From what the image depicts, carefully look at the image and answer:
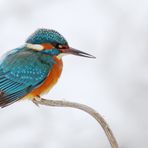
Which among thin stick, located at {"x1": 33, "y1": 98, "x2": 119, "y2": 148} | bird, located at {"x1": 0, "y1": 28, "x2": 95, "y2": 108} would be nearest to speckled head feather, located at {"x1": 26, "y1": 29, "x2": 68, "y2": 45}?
bird, located at {"x1": 0, "y1": 28, "x2": 95, "y2": 108}

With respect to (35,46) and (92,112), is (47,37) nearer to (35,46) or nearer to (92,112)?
(35,46)

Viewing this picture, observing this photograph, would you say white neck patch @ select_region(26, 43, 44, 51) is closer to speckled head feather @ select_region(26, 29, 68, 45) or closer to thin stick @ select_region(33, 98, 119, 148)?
speckled head feather @ select_region(26, 29, 68, 45)

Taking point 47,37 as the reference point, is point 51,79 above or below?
below

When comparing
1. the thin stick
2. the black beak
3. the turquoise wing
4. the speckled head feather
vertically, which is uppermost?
the speckled head feather

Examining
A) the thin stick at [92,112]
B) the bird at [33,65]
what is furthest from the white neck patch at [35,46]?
the thin stick at [92,112]

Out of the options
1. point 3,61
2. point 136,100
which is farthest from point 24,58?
point 136,100

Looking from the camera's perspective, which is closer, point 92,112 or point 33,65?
point 92,112

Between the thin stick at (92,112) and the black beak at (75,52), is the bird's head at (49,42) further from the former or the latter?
the thin stick at (92,112)

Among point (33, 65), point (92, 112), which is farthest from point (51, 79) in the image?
point (92, 112)
